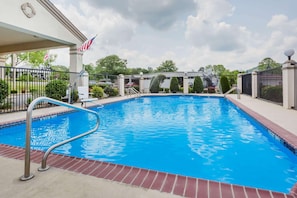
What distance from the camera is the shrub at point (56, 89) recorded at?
9.55 m

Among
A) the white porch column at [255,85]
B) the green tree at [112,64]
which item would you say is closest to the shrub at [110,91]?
the white porch column at [255,85]

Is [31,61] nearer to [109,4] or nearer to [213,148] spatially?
[109,4]

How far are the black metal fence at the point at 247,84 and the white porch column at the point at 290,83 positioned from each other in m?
7.50

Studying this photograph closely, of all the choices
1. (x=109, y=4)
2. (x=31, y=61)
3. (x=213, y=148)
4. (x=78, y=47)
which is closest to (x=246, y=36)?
(x=109, y=4)

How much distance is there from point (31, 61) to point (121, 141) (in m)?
30.6

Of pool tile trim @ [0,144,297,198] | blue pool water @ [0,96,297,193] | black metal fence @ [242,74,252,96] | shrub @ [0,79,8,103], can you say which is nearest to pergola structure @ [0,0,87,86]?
shrub @ [0,79,8,103]

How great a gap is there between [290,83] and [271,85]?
288 cm

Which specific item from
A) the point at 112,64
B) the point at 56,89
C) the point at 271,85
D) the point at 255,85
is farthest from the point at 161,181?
the point at 112,64

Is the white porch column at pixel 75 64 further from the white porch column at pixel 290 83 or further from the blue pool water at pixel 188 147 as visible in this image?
the white porch column at pixel 290 83

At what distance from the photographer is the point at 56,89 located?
979 cm

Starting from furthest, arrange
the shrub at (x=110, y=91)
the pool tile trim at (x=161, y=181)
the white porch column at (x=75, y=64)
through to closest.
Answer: the shrub at (x=110, y=91), the white porch column at (x=75, y=64), the pool tile trim at (x=161, y=181)

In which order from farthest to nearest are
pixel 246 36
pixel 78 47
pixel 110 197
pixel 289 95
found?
pixel 246 36, pixel 78 47, pixel 289 95, pixel 110 197

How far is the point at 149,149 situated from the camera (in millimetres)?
4254

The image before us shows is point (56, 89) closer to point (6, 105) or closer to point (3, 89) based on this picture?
point (6, 105)
